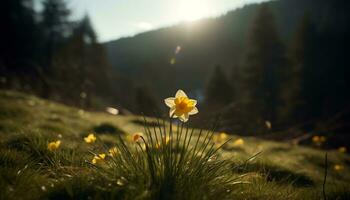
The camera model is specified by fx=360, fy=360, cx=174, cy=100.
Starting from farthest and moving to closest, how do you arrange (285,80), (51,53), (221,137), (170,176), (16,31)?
(51,53) → (16,31) → (285,80) → (221,137) → (170,176)

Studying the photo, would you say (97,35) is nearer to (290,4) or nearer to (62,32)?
(62,32)

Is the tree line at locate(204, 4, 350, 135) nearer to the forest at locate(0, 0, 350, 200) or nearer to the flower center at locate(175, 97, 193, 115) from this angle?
the forest at locate(0, 0, 350, 200)

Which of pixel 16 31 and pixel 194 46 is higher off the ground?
pixel 194 46

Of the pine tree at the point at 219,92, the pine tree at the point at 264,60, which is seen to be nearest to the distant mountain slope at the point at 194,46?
the pine tree at the point at 219,92

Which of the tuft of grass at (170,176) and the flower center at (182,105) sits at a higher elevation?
the flower center at (182,105)

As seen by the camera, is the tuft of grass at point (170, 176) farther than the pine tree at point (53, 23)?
No

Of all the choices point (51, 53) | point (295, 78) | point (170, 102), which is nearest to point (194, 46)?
point (51, 53)

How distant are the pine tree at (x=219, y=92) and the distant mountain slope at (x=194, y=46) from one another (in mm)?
55912

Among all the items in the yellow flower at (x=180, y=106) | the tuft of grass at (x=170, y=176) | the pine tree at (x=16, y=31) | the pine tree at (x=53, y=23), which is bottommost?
the tuft of grass at (x=170, y=176)

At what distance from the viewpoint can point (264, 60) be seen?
33.2 meters

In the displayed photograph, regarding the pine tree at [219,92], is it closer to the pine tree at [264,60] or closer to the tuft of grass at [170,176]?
the pine tree at [264,60]

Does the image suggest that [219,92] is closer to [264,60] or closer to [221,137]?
→ [264,60]

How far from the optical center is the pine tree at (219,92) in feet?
122

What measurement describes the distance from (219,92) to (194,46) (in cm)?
7997
